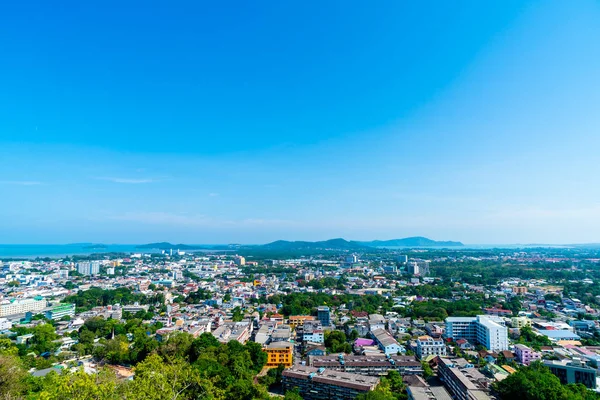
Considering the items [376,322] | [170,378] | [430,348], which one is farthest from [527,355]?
[170,378]

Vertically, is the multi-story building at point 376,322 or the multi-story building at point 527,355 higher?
the multi-story building at point 527,355

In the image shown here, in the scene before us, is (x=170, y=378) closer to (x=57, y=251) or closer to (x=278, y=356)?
(x=278, y=356)

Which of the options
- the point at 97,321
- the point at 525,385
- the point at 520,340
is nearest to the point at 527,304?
the point at 520,340

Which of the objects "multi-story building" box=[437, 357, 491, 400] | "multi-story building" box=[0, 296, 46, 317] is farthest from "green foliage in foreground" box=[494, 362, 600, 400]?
"multi-story building" box=[0, 296, 46, 317]

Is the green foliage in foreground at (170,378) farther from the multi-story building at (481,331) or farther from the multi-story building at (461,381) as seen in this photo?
the multi-story building at (481,331)

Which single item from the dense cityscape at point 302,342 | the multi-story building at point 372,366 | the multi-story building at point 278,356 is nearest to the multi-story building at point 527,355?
the dense cityscape at point 302,342

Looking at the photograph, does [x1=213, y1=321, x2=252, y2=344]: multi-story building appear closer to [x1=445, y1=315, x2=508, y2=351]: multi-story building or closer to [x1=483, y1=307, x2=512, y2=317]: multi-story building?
[x1=445, y1=315, x2=508, y2=351]: multi-story building
